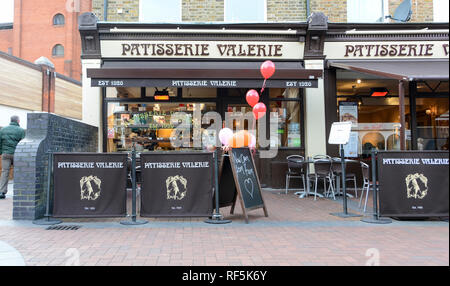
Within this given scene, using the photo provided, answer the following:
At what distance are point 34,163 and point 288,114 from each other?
724cm

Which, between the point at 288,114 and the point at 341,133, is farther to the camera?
the point at 288,114

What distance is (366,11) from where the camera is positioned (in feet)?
34.5

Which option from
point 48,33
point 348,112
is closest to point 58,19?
point 48,33

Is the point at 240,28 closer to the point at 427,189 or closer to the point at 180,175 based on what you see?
the point at 180,175

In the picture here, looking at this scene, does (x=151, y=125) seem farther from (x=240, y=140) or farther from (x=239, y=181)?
(x=239, y=181)

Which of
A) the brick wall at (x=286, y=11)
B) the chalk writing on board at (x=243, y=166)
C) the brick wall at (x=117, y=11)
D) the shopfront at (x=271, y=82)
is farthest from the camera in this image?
the brick wall at (x=286, y=11)

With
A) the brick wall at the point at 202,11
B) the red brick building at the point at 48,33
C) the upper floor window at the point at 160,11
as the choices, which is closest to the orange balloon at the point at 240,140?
the brick wall at the point at 202,11

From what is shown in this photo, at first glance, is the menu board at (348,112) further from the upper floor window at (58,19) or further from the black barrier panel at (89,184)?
the upper floor window at (58,19)

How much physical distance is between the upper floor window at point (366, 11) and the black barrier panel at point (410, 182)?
20.1 feet

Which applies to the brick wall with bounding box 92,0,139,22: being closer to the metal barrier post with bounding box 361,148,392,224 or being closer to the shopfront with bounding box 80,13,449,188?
the shopfront with bounding box 80,13,449,188

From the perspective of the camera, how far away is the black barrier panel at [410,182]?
5930mm

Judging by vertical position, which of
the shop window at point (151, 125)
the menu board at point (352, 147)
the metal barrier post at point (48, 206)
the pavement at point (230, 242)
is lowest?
the pavement at point (230, 242)

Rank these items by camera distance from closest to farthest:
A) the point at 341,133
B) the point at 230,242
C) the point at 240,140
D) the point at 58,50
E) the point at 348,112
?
the point at 230,242 → the point at 341,133 → the point at 240,140 → the point at 348,112 → the point at 58,50
